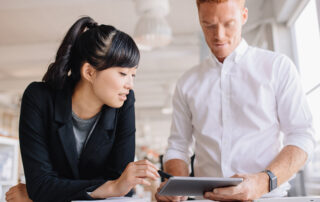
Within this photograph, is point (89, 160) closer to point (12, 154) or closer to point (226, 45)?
point (226, 45)

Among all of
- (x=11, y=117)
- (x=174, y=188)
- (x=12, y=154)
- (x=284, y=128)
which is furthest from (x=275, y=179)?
(x=11, y=117)

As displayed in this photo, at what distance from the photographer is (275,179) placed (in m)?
1.31

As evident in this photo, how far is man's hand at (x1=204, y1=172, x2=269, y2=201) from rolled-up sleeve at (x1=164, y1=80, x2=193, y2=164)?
47cm

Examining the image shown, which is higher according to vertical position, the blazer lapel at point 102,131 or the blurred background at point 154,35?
the blurred background at point 154,35

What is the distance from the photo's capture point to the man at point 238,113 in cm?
147

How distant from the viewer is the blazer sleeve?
1146 mm

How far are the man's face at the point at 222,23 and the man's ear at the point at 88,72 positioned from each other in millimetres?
608

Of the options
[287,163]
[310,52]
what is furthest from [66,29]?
[287,163]

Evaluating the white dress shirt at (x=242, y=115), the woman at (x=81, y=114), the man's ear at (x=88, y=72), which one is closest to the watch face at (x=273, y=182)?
the white dress shirt at (x=242, y=115)

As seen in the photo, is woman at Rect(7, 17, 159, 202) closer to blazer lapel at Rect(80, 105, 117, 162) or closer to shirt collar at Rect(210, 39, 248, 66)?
blazer lapel at Rect(80, 105, 117, 162)

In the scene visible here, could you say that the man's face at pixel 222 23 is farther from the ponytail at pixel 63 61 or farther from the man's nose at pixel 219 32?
the ponytail at pixel 63 61

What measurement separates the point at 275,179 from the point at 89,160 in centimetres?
73

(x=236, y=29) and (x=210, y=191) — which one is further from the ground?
(x=236, y=29)

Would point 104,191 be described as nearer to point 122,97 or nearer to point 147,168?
point 147,168
